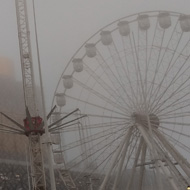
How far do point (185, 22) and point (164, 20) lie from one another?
1620 mm

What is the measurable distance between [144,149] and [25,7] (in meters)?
14.8

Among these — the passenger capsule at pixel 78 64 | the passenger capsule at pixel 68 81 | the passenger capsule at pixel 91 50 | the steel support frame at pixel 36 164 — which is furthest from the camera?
the passenger capsule at pixel 68 81

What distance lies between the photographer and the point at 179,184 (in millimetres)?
32188

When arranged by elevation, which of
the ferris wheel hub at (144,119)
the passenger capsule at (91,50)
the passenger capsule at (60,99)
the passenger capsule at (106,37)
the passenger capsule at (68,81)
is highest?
the passenger capsule at (106,37)

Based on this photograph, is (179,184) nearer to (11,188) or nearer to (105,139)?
(105,139)

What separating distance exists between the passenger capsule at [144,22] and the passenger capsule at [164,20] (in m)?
0.95

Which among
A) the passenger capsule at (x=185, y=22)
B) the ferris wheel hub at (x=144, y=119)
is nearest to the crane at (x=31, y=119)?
the ferris wheel hub at (x=144, y=119)

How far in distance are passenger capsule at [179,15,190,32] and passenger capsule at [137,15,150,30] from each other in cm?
255

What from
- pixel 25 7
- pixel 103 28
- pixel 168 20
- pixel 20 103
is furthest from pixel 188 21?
pixel 20 103

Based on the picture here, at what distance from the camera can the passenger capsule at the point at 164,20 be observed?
36372 millimetres

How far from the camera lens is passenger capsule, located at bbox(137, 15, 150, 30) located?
3659 centimetres

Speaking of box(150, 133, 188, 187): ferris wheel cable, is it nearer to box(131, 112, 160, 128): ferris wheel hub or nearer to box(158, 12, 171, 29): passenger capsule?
box(131, 112, 160, 128): ferris wheel hub

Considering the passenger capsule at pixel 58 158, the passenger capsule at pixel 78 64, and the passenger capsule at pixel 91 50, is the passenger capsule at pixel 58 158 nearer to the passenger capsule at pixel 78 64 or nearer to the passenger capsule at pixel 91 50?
the passenger capsule at pixel 78 64

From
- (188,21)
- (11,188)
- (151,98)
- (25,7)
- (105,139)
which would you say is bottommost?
(11,188)
